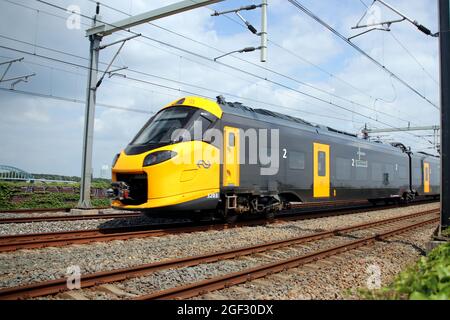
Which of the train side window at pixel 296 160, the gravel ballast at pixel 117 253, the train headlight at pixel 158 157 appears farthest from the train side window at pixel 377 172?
the train headlight at pixel 158 157

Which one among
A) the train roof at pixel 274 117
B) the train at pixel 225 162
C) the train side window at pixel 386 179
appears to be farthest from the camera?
the train side window at pixel 386 179

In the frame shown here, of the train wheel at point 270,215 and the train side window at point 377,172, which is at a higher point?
the train side window at point 377,172

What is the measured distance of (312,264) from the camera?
662cm

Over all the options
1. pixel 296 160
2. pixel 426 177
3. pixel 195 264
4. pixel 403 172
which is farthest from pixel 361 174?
pixel 195 264

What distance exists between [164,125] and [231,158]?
6.41 feet

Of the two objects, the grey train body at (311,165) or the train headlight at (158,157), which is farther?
the grey train body at (311,165)

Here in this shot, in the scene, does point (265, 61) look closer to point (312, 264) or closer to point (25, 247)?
point (312, 264)

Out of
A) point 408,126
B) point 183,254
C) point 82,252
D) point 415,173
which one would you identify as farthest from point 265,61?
point 408,126

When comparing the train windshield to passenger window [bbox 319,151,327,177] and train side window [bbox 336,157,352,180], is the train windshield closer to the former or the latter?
passenger window [bbox 319,151,327,177]

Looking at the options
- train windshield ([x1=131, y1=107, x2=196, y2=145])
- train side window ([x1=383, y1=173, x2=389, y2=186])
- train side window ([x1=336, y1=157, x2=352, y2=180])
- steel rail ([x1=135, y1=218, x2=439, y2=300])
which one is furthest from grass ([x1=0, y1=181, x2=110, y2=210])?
train side window ([x1=383, y1=173, x2=389, y2=186])

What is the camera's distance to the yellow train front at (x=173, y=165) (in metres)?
8.59

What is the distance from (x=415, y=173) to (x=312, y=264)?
63.3ft

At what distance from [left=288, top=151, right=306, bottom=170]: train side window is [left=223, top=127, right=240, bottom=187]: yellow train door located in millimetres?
2556

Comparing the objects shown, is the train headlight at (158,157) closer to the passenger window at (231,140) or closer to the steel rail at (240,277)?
the passenger window at (231,140)
